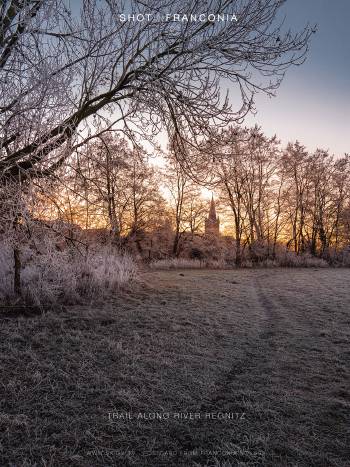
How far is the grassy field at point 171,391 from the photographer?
273cm

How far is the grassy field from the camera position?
2734 millimetres

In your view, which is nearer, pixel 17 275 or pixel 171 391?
pixel 171 391

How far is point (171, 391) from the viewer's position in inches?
152

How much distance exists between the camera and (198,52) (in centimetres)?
500

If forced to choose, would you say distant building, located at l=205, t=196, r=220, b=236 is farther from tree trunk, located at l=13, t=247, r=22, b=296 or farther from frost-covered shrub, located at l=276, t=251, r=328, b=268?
tree trunk, located at l=13, t=247, r=22, b=296

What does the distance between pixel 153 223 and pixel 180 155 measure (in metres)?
21.7

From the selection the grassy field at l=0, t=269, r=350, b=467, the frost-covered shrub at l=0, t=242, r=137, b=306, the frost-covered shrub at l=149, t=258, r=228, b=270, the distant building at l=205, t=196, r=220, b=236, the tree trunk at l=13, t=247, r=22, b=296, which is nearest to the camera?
the grassy field at l=0, t=269, r=350, b=467

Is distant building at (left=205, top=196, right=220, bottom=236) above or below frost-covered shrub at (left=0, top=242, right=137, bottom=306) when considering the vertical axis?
above

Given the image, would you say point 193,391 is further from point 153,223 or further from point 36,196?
point 153,223

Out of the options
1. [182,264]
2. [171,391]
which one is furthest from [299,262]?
[171,391]

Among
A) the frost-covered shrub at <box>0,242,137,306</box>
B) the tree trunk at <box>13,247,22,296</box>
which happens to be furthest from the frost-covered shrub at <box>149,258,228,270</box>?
the tree trunk at <box>13,247,22,296</box>

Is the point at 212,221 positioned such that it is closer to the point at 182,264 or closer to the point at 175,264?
the point at 182,264

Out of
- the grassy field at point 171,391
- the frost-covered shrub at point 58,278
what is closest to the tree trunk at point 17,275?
the frost-covered shrub at point 58,278

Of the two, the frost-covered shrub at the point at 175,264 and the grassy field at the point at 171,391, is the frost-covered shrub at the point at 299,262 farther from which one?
the grassy field at the point at 171,391
